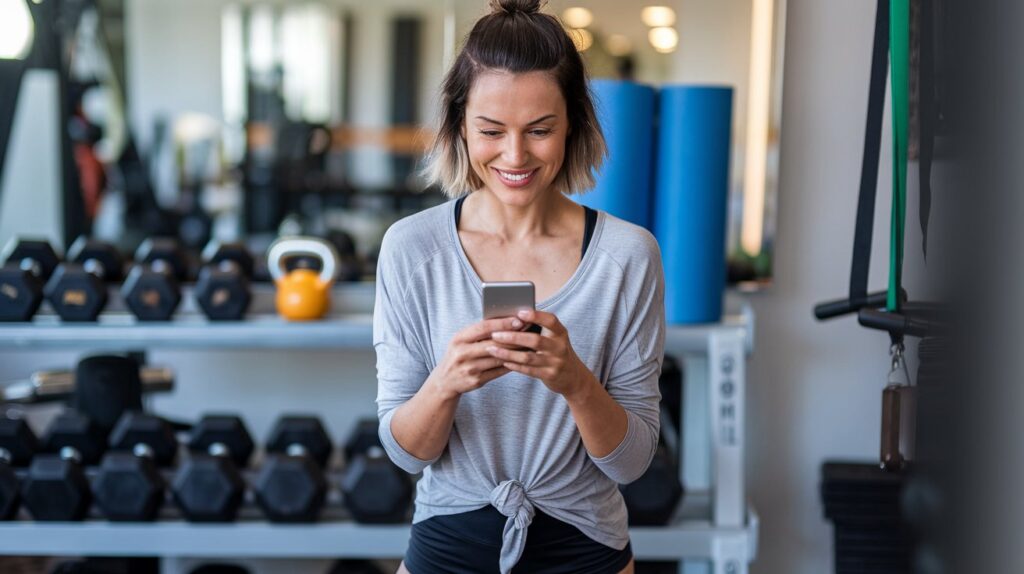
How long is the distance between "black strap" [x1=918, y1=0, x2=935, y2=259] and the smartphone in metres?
0.43

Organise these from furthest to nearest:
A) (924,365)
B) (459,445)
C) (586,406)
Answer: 1. (459,445)
2. (586,406)
3. (924,365)

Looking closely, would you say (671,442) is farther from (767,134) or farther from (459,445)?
(459,445)

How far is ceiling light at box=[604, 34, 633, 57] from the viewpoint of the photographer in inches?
134

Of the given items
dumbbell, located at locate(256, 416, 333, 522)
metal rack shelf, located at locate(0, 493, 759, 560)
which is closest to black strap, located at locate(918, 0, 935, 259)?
metal rack shelf, located at locate(0, 493, 759, 560)

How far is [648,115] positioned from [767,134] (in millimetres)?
400

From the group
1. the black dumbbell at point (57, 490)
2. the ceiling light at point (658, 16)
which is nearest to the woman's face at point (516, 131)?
the black dumbbell at point (57, 490)

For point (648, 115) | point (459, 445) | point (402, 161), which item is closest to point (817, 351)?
point (648, 115)

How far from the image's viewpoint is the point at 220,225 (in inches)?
160

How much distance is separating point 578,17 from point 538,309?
2436mm

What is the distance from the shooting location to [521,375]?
1.30 metres

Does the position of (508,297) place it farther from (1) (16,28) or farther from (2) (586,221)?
(1) (16,28)

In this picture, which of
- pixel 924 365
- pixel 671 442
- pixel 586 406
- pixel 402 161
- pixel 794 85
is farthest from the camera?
pixel 402 161

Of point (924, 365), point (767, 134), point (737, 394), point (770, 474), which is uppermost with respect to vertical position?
point (767, 134)

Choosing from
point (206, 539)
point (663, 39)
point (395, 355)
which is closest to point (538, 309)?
point (395, 355)
